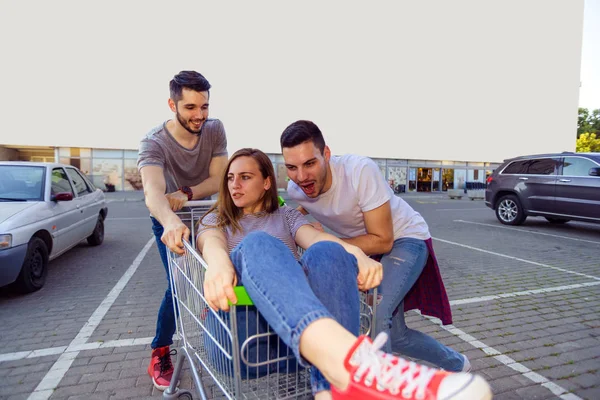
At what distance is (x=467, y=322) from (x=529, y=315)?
0.78 m

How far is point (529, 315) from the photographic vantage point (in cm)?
409

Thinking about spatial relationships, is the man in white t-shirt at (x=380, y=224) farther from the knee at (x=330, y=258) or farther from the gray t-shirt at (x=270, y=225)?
the knee at (x=330, y=258)

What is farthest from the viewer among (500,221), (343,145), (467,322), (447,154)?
(447,154)

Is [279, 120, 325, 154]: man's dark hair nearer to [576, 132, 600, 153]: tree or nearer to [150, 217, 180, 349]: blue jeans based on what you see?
[150, 217, 180, 349]: blue jeans

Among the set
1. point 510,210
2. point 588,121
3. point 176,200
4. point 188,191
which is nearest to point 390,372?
point 176,200

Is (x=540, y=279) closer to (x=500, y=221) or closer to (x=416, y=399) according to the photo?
(x=416, y=399)

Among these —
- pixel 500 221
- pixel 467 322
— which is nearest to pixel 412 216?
pixel 467 322

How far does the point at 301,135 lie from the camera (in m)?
2.38

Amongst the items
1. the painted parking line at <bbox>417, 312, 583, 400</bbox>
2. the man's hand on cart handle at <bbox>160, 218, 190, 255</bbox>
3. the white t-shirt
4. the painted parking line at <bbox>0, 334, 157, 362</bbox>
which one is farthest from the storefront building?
the man's hand on cart handle at <bbox>160, 218, 190, 255</bbox>

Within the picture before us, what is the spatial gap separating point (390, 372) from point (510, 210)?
1101 centimetres

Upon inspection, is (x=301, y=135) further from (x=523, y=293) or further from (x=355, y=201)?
(x=523, y=293)

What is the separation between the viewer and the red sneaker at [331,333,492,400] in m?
1.18

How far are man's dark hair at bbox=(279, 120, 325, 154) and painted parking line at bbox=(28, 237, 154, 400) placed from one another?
240 cm

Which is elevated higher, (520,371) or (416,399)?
(416,399)
